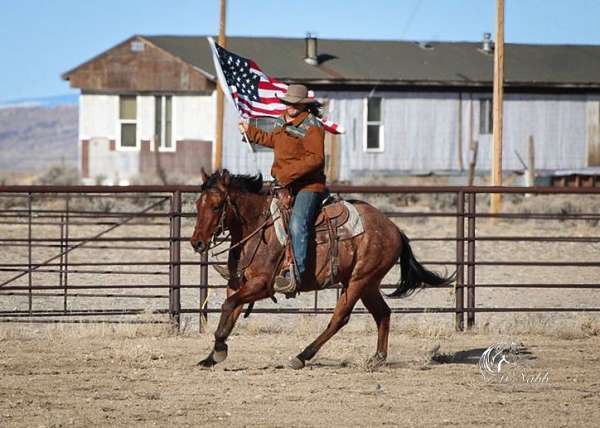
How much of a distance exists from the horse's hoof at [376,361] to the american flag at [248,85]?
2.77 meters

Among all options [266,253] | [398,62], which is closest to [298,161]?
[266,253]

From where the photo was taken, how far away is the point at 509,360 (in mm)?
10219

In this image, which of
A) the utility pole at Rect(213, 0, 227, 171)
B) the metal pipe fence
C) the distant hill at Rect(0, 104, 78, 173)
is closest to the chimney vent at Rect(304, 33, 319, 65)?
the utility pole at Rect(213, 0, 227, 171)

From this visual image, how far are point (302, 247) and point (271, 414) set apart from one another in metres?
2.09

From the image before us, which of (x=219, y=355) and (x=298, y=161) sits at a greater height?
(x=298, y=161)

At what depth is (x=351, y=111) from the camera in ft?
115

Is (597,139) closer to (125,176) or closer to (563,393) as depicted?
(125,176)

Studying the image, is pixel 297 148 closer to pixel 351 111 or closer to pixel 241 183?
pixel 241 183

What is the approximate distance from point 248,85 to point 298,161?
8.20ft

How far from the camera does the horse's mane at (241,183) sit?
31.5 ft

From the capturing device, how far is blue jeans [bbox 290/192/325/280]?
9.66 m

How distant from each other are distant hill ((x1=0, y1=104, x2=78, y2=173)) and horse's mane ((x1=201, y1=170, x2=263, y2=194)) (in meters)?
123

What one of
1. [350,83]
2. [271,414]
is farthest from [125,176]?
[271,414]

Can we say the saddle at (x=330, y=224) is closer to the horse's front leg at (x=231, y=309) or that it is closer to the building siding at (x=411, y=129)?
the horse's front leg at (x=231, y=309)
